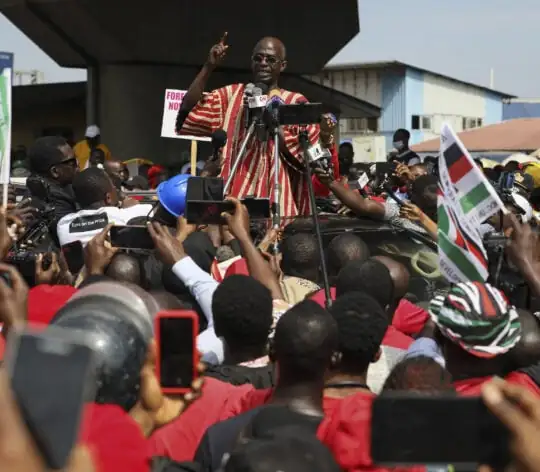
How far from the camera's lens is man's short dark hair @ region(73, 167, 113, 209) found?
5891mm

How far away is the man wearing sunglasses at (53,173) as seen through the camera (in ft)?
22.3

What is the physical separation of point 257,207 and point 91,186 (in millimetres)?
1437

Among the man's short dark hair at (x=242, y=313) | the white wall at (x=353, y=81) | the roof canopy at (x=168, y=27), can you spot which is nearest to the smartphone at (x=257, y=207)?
the man's short dark hair at (x=242, y=313)

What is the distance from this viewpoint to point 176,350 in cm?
242

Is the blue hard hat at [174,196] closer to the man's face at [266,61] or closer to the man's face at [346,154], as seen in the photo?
the man's face at [266,61]

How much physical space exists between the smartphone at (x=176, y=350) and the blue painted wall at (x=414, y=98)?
1468 inches

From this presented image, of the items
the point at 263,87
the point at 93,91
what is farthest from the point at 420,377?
the point at 93,91

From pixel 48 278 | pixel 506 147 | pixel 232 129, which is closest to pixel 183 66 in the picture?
pixel 506 147

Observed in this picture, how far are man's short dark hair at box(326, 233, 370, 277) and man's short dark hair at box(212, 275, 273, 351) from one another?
171 centimetres

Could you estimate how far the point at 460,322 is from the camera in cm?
311

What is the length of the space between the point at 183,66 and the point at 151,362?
16786mm

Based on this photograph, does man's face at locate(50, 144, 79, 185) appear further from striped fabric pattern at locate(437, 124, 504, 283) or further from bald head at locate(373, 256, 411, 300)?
striped fabric pattern at locate(437, 124, 504, 283)

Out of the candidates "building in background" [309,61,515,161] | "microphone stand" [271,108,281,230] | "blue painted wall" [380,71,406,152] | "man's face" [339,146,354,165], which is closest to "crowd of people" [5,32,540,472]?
"microphone stand" [271,108,281,230]

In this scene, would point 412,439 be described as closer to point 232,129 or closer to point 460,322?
point 460,322
